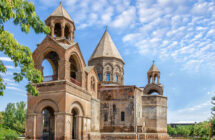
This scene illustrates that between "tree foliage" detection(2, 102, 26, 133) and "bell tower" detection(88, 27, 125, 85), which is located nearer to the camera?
"bell tower" detection(88, 27, 125, 85)

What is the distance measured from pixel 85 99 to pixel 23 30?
15113 millimetres

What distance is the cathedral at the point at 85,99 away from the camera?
18.9 meters

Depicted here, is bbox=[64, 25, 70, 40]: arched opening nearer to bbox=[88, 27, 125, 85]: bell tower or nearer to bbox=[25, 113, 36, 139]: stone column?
bbox=[25, 113, 36, 139]: stone column

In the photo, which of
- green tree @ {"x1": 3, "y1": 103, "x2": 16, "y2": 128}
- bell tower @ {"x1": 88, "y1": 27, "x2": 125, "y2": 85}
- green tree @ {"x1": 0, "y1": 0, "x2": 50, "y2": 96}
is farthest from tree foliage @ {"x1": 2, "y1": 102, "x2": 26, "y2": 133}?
green tree @ {"x1": 0, "y1": 0, "x2": 50, "y2": 96}

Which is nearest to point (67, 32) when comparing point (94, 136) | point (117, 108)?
point (117, 108)

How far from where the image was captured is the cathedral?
18.9m

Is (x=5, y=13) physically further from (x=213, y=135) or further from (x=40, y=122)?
(x=213, y=135)

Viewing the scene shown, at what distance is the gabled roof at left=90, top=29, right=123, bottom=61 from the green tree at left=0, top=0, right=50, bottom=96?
24.2 metres

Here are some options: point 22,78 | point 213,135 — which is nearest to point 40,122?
point 22,78

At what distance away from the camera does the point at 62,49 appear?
1950cm

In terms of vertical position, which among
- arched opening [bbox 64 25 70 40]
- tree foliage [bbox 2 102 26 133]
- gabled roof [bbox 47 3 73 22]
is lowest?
tree foliage [bbox 2 102 26 133]

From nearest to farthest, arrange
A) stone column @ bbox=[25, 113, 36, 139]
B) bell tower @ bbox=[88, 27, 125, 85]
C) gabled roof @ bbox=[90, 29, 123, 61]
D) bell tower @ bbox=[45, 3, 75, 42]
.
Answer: stone column @ bbox=[25, 113, 36, 139] < bell tower @ bbox=[45, 3, 75, 42] < bell tower @ bbox=[88, 27, 125, 85] < gabled roof @ bbox=[90, 29, 123, 61]

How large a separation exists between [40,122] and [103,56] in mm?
14977

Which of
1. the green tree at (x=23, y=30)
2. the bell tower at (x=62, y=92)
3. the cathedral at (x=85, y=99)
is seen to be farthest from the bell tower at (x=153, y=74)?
the green tree at (x=23, y=30)
